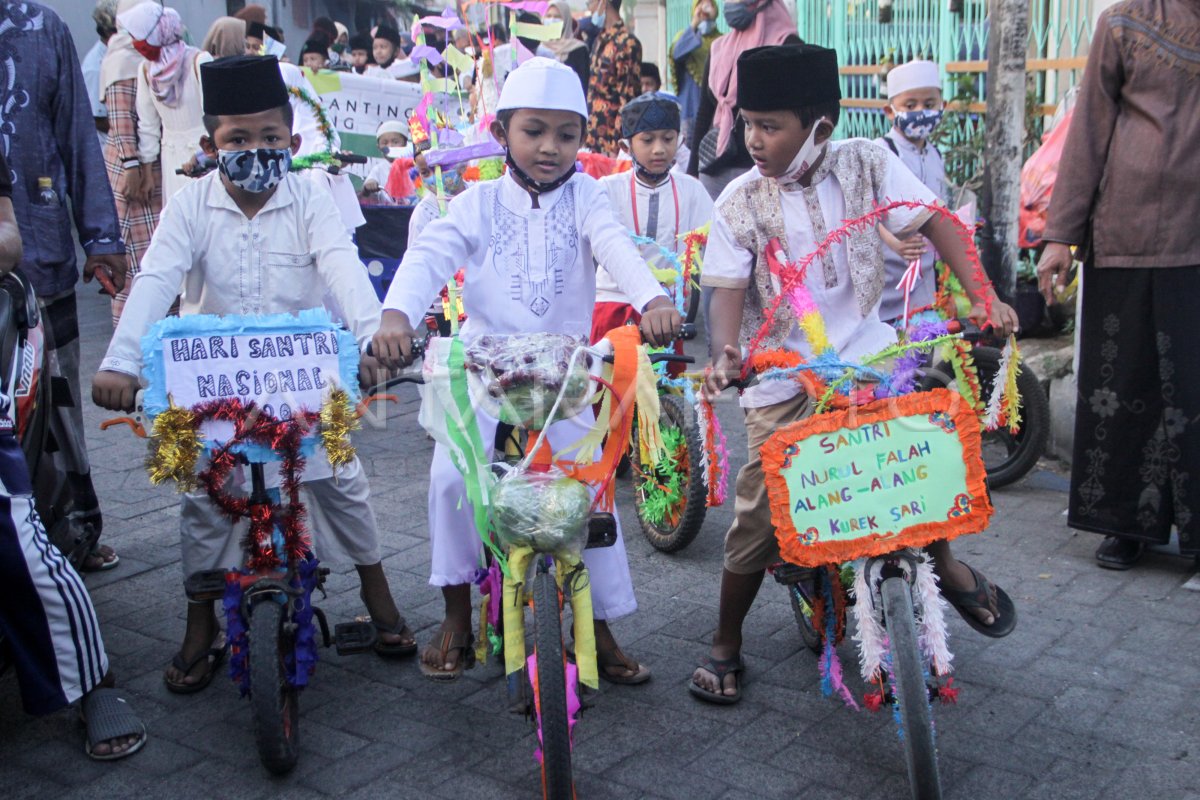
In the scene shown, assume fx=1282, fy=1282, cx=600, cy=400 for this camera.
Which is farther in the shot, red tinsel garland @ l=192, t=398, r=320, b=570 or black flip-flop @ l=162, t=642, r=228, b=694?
black flip-flop @ l=162, t=642, r=228, b=694

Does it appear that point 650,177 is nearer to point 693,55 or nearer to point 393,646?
point 393,646

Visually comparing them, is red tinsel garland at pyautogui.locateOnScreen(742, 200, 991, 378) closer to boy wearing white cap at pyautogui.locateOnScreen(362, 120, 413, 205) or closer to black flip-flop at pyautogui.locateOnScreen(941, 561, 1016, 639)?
black flip-flop at pyautogui.locateOnScreen(941, 561, 1016, 639)

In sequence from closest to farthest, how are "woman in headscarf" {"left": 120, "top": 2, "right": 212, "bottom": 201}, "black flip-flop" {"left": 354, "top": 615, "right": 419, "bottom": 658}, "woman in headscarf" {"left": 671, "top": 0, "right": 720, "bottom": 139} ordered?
"black flip-flop" {"left": 354, "top": 615, "right": 419, "bottom": 658} < "woman in headscarf" {"left": 120, "top": 2, "right": 212, "bottom": 201} < "woman in headscarf" {"left": 671, "top": 0, "right": 720, "bottom": 139}

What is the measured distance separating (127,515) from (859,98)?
782 cm

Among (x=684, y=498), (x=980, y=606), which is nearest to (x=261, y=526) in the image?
(x=684, y=498)

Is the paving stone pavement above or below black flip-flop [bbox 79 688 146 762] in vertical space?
below

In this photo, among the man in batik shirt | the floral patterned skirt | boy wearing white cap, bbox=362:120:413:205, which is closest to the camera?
the floral patterned skirt

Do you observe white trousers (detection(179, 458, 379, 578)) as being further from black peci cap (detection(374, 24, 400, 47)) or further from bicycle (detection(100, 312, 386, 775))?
black peci cap (detection(374, 24, 400, 47))

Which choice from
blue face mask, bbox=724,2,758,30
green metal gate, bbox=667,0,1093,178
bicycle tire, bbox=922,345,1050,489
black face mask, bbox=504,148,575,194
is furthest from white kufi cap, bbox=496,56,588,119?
blue face mask, bbox=724,2,758,30

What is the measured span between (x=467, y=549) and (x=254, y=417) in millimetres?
872

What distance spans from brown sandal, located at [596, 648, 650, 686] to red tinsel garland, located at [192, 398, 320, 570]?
1028 millimetres

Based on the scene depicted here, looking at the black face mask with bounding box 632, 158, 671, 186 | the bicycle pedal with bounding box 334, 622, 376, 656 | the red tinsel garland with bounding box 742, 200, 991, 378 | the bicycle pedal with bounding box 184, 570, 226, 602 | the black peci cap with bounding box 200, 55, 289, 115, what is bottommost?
the bicycle pedal with bounding box 334, 622, 376, 656

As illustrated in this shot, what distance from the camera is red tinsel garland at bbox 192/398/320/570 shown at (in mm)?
3650

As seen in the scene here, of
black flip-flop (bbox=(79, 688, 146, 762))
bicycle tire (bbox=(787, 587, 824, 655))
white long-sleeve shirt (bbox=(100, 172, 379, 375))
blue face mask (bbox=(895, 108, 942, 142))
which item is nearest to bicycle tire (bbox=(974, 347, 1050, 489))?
blue face mask (bbox=(895, 108, 942, 142))
